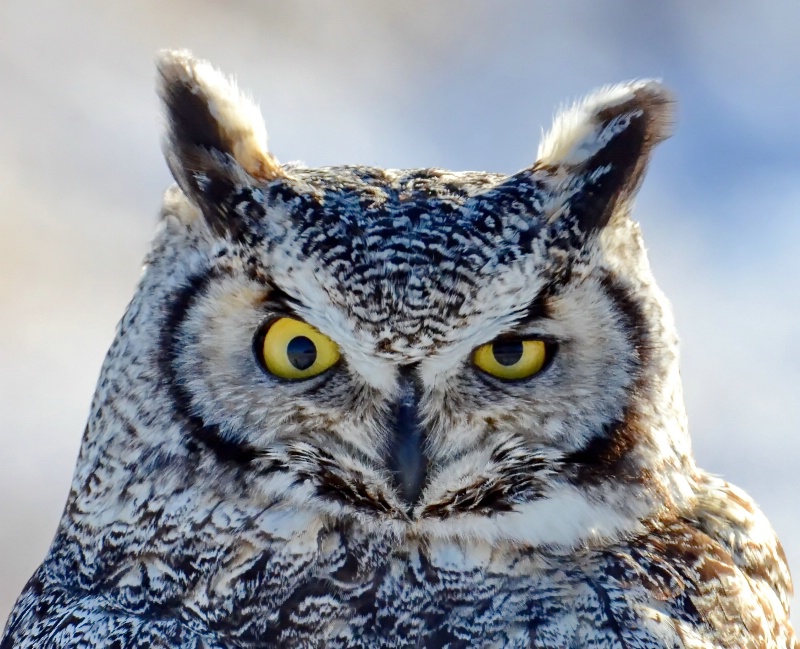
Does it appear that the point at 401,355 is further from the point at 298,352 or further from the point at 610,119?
the point at 610,119

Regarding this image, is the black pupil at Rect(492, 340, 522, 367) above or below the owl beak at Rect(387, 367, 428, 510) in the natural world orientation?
above

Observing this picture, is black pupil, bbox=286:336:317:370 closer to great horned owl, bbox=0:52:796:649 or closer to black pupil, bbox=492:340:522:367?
great horned owl, bbox=0:52:796:649

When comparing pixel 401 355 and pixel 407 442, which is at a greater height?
pixel 401 355

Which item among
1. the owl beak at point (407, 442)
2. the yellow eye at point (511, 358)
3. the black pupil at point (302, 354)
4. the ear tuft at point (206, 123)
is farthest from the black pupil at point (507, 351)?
the ear tuft at point (206, 123)

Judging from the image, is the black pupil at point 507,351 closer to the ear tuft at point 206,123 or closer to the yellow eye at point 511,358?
the yellow eye at point 511,358

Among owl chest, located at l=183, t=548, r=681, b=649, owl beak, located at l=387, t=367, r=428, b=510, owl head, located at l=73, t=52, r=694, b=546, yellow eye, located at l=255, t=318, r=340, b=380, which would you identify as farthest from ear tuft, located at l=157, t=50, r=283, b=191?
owl chest, located at l=183, t=548, r=681, b=649

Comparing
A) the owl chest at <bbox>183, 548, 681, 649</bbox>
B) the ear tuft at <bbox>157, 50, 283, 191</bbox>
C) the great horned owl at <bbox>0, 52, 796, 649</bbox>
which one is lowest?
the owl chest at <bbox>183, 548, 681, 649</bbox>

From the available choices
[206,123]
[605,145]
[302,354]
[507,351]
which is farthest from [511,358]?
[206,123]
